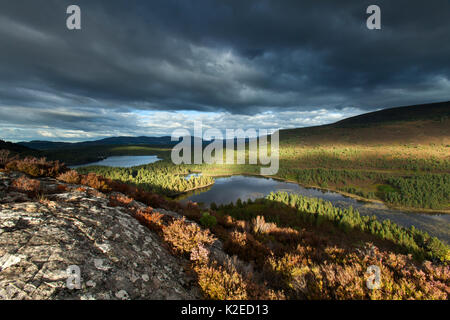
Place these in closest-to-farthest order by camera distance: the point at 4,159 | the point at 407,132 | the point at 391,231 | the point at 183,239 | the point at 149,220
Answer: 1. the point at 183,239
2. the point at 149,220
3. the point at 4,159
4. the point at 391,231
5. the point at 407,132

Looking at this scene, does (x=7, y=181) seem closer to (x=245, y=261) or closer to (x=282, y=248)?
(x=245, y=261)

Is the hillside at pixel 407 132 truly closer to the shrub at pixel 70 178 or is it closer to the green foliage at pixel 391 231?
the green foliage at pixel 391 231

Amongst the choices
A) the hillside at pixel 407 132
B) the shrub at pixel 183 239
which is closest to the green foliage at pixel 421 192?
the hillside at pixel 407 132

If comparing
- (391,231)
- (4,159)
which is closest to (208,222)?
(4,159)

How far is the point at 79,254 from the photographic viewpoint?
158 inches

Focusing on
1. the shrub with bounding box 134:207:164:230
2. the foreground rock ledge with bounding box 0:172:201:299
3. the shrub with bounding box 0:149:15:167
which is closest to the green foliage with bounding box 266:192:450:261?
the shrub with bounding box 134:207:164:230

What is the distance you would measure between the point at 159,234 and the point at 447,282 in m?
9.39

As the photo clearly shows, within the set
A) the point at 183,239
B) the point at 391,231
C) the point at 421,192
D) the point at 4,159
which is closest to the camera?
the point at 183,239

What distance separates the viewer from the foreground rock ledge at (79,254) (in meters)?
3.25

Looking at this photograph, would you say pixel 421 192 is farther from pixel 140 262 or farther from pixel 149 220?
pixel 140 262

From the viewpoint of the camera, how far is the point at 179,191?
8950 cm

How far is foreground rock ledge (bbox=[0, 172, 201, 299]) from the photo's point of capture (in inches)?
128

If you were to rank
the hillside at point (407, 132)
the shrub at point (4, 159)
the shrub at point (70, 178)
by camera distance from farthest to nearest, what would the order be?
the hillside at point (407, 132), the shrub at point (4, 159), the shrub at point (70, 178)
